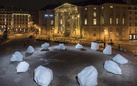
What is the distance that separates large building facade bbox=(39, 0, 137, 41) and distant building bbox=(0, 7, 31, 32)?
154 feet

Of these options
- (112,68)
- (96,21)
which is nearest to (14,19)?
(96,21)

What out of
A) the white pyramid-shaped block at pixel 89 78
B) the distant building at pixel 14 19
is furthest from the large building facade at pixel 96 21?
the distant building at pixel 14 19

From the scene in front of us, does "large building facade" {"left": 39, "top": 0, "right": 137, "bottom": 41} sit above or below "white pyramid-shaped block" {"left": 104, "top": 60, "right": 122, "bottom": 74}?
above

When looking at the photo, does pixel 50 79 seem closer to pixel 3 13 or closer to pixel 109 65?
pixel 109 65

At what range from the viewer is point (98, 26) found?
2256 inches

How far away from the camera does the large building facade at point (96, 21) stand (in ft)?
178

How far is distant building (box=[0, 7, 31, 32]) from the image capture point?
107963mm

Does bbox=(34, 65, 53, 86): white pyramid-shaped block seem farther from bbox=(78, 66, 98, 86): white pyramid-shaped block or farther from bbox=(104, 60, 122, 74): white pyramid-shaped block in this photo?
bbox=(104, 60, 122, 74): white pyramid-shaped block

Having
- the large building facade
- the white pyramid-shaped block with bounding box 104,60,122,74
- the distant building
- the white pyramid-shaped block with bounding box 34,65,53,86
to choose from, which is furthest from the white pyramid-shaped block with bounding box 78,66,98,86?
the distant building

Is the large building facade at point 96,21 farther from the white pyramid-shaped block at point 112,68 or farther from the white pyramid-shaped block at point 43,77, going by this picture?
the white pyramid-shaped block at point 43,77

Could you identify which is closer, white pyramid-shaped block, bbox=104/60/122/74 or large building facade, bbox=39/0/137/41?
white pyramid-shaped block, bbox=104/60/122/74

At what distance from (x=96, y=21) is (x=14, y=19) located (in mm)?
77862

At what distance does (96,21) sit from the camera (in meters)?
57.8

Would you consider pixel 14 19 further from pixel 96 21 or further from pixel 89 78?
pixel 89 78
